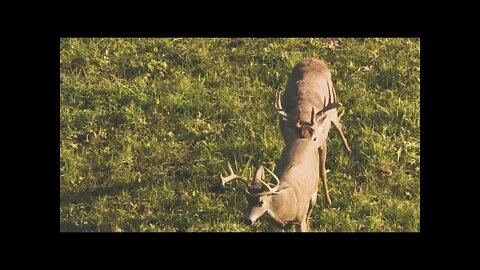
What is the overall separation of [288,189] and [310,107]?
4.09ft

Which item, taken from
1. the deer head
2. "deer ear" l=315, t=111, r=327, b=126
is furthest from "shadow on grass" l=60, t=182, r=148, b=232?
the deer head

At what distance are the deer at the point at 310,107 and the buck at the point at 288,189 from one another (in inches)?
5.9

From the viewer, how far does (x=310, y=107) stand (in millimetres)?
8453

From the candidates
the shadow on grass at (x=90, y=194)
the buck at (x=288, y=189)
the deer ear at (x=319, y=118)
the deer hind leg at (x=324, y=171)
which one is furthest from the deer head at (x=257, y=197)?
the shadow on grass at (x=90, y=194)

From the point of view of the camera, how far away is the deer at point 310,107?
822 centimetres

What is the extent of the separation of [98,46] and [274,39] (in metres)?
2.58

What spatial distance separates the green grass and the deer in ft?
2.73

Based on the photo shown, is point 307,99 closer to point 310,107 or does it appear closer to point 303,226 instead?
point 310,107

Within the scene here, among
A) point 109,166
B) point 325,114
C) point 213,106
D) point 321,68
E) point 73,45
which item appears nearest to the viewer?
point 325,114

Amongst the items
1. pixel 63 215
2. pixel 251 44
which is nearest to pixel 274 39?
pixel 251 44

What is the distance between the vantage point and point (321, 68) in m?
9.10

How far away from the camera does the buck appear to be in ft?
23.4

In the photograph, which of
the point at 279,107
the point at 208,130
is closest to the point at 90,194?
the point at 208,130

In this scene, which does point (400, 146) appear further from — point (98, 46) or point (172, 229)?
point (98, 46)
